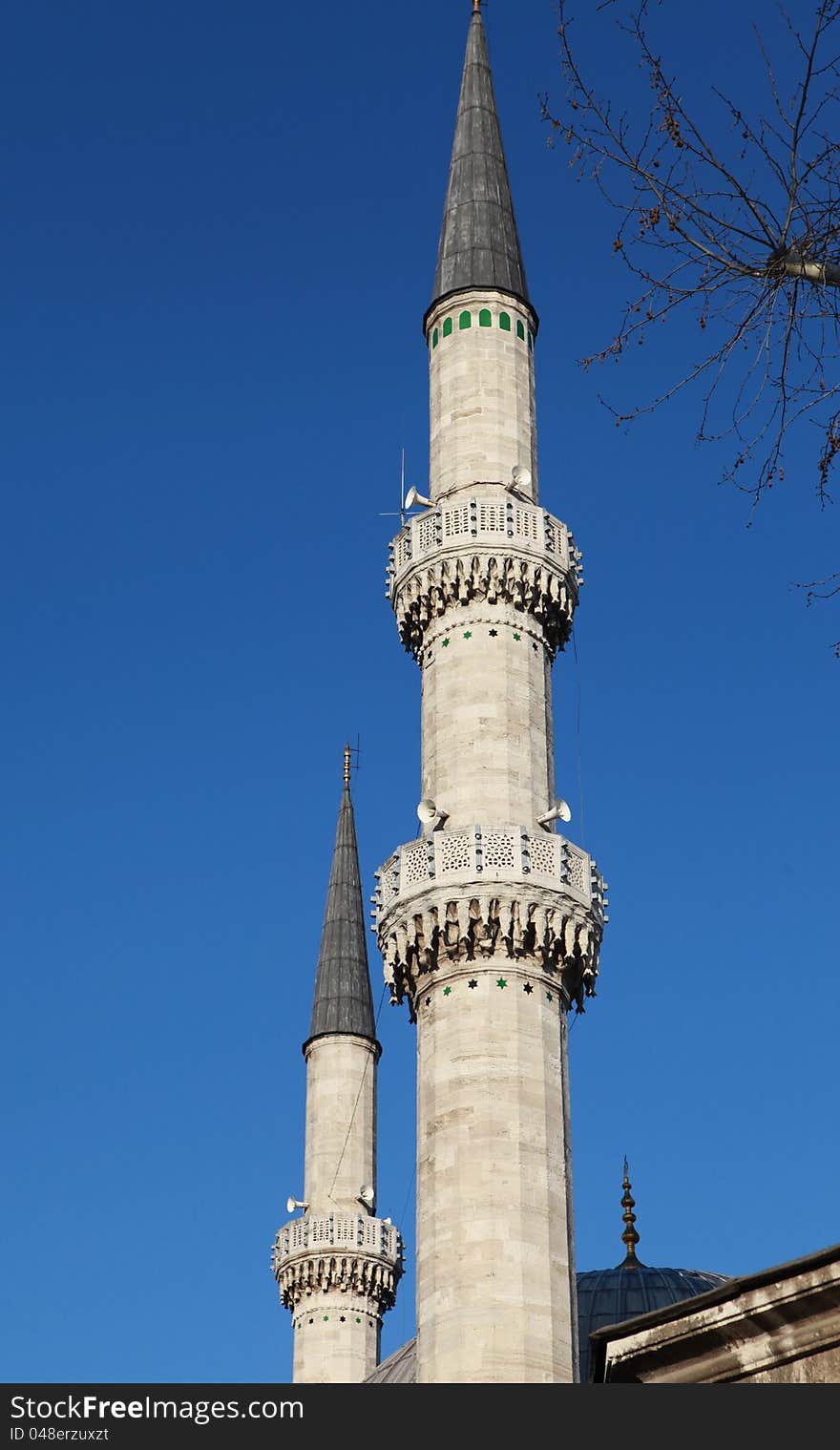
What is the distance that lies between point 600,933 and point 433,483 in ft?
23.0

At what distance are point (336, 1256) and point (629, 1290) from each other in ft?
21.3

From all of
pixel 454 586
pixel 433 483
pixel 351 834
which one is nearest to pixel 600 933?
pixel 454 586

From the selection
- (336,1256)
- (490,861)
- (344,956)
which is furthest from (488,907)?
(344,956)

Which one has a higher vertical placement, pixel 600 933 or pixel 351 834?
pixel 351 834

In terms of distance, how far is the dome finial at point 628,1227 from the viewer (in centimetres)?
3766

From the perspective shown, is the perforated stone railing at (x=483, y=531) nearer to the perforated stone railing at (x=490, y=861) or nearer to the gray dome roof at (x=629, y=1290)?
the perforated stone railing at (x=490, y=861)

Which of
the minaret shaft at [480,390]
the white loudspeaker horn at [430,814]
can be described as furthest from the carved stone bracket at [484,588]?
the white loudspeaker horn at [430,814]

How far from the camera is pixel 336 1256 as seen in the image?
39250 millimetres

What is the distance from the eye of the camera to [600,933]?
2595 cm

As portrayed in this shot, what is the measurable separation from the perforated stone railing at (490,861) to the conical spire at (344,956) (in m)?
17.3

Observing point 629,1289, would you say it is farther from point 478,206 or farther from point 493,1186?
point 478,206

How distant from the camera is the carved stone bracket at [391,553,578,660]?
27125 millimetres

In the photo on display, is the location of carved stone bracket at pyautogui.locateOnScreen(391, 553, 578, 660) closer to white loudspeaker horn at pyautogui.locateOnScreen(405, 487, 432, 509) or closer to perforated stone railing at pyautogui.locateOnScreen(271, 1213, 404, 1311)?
white loudspeaker horn at pyautogui.locateOnScreen(405, 487, 432, 509)
